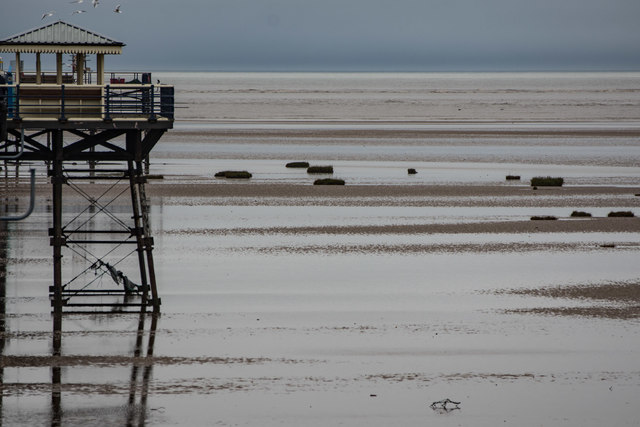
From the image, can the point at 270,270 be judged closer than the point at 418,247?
Yes

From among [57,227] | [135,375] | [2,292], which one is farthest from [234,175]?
[135,375]

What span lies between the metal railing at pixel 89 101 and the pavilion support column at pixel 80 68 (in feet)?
4.61

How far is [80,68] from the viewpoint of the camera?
25.5 metres

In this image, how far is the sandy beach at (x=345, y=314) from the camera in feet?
59.1

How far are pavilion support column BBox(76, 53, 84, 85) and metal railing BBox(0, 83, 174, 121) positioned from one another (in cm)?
141

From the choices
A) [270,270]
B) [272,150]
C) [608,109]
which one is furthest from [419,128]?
[270,270]

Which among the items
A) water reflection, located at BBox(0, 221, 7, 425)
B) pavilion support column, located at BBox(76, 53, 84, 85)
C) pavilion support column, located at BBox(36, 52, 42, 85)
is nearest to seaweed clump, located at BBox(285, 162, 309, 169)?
water reflection, located at BBox(0, 221, 7, 425)

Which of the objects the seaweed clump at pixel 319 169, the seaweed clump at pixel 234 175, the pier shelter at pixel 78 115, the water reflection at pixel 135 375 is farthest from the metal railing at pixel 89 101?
the seaweed clump at pixel 319 169

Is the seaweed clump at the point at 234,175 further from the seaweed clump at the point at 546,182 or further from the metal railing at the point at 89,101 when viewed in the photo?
the metal railing at the point at 89,101

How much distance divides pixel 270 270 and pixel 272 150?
5080cm

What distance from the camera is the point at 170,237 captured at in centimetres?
3725

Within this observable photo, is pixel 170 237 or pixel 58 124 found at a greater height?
pixel 58 124

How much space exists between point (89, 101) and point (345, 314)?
739 centimetres

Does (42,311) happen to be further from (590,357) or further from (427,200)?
(427,200)
